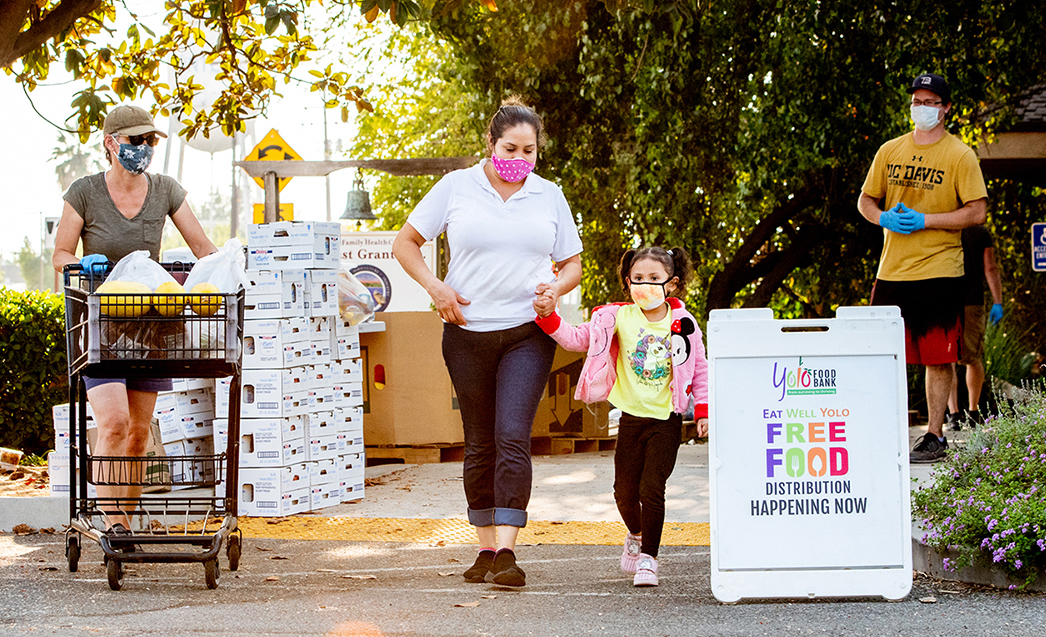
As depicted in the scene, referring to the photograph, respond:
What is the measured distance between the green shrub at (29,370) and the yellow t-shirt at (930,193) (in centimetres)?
663

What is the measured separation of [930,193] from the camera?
7215 millimetres

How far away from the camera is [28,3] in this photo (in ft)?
Result: 20.7

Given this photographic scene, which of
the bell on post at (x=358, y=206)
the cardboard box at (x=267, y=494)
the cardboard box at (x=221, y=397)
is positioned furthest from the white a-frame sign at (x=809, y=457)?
the bell on post at (x=358, y=206)

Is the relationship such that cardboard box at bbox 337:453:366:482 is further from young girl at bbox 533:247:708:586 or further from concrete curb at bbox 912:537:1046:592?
concrete curb at bbox 912:537:1046:592

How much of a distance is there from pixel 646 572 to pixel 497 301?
1.28m

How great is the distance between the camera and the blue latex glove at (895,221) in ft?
23.4

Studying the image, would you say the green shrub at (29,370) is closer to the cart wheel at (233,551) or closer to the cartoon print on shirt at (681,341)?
the cart wheel at (233,551)

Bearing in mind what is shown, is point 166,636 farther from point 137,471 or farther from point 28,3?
point 28,3

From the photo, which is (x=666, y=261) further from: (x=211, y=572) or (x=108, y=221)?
(x=108, y=221)

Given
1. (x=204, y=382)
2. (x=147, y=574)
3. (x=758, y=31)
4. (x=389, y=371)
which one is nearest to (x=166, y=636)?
(x=147, y=574)

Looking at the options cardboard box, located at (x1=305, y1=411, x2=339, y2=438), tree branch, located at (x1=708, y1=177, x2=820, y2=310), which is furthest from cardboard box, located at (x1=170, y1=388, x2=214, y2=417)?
tree branch, located at (x1=708, y1=177, x2=820, y2=310)

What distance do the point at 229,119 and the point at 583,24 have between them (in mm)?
3492

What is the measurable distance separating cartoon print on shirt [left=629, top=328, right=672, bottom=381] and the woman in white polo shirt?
0.36m

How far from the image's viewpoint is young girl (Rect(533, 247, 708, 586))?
492 cm
